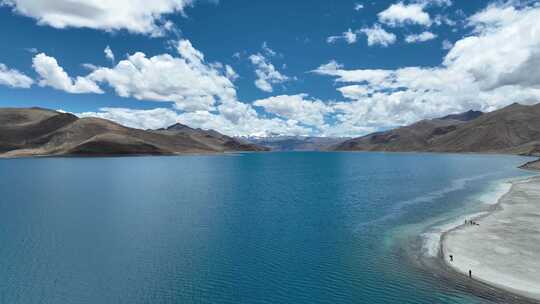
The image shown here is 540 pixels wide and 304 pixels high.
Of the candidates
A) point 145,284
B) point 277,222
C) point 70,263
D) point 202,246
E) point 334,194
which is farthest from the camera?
point 334,194

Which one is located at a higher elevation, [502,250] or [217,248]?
[502,250]

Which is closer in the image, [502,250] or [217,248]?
[502,250]

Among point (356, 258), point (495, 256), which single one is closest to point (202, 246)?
point (356, 258)

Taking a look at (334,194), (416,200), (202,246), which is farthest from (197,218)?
(416,200)

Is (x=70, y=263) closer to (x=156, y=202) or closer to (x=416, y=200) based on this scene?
(x=156, y=202)

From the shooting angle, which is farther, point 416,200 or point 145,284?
point 416,200

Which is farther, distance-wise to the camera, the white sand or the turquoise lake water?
the white sand

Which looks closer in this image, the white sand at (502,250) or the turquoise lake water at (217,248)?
the turquoise lake water at (217,248)

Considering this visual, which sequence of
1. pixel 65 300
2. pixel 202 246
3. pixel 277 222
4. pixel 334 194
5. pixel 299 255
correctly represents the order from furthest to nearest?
pixel 334 194
pixel 277 222
pixel 202 246
pixel 299 255
pixel 65 300
